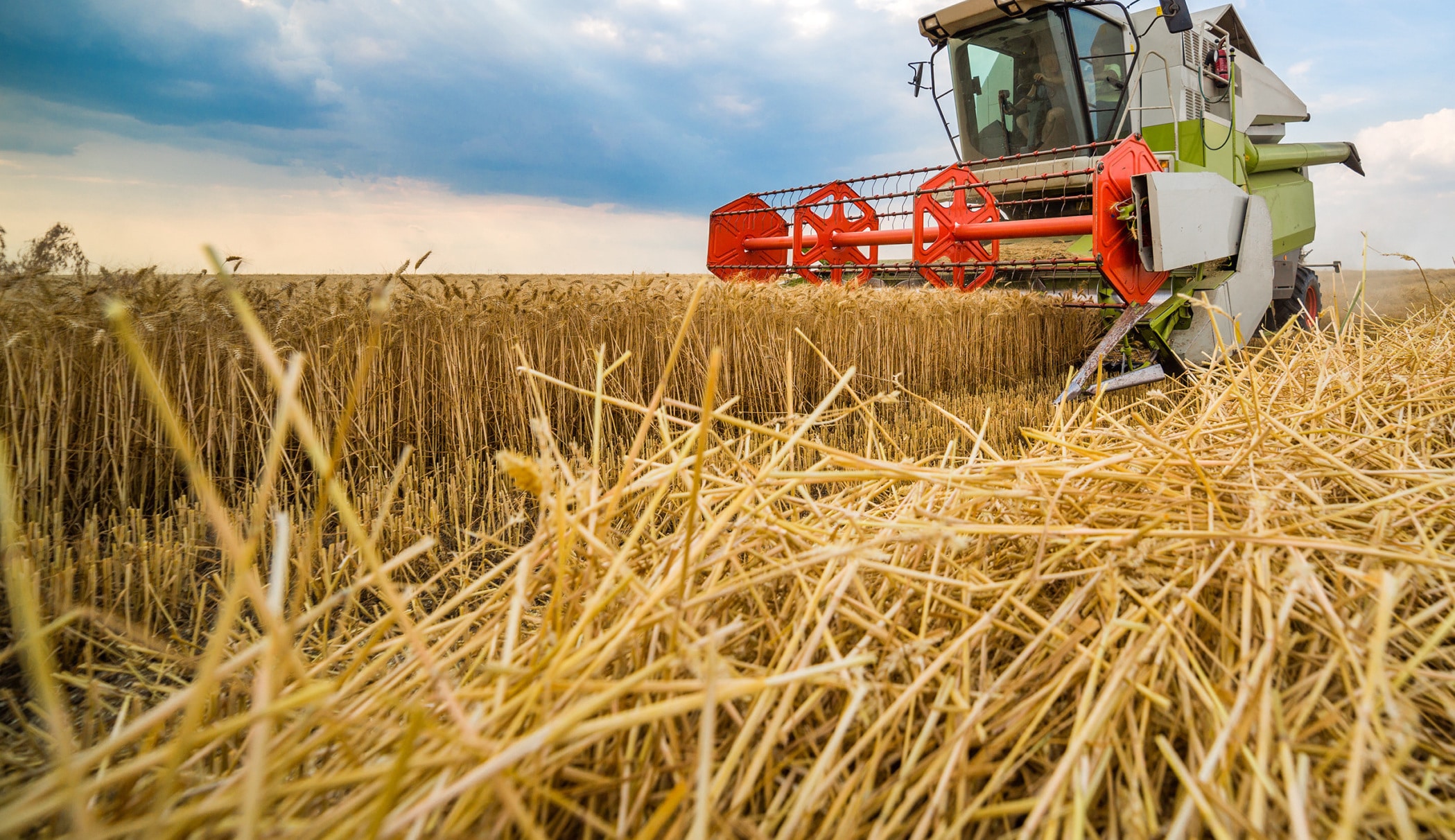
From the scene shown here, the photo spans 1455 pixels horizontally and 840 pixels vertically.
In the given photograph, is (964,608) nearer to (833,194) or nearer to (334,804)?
(334,804)

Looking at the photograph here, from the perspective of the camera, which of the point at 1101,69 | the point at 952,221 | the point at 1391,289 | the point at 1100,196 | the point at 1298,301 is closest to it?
the point at 1100,196

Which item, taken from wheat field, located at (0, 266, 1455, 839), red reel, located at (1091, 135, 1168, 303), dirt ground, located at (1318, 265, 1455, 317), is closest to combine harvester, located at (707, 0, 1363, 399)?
red reel, located at (1091, 135, 1168, 303)

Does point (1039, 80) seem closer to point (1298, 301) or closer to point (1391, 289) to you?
point (1298, 301)

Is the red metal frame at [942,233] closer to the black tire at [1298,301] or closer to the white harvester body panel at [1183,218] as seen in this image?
the white harvester body panel at [1183,218]

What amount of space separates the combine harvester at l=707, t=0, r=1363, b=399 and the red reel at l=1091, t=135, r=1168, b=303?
13mm

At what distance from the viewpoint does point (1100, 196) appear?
454 cm

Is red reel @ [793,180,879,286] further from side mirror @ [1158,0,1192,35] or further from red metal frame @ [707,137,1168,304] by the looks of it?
side mirror @ [1158,0,1192,35]

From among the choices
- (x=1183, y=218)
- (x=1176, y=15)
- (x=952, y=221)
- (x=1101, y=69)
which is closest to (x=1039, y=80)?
(x=1101, y=69)

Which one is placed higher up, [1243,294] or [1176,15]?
[1176,15]

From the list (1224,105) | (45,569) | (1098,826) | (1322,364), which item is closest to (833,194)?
(1224,105)

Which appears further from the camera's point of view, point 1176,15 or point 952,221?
point 952,221

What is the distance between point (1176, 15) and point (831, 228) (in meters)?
2.99

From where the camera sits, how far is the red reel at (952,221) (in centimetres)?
565

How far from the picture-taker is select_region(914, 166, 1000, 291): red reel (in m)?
5.65
